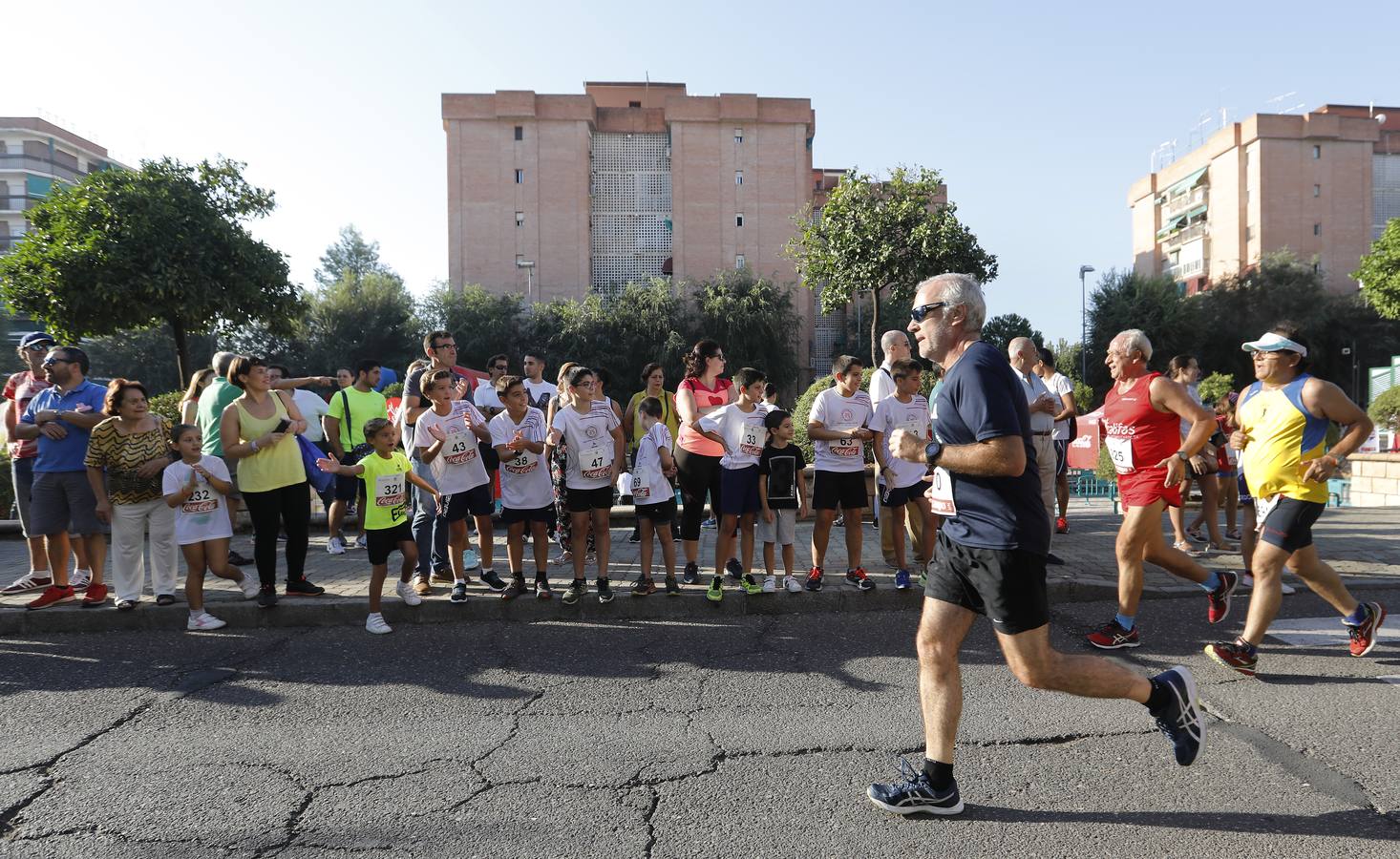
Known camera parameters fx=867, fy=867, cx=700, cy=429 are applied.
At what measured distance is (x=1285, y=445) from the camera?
4707 millimetres

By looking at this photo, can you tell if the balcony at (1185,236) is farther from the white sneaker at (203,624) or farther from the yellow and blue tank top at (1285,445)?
the white sneaker at (203,624)

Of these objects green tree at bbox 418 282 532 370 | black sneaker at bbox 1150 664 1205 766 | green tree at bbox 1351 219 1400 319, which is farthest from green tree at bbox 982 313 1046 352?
black sneaker at bbox 1150 664 1205 766

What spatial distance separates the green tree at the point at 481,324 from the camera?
4491 cm

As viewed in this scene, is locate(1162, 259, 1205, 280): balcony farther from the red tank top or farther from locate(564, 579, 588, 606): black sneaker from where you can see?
locate(564, 579, 588, 606): black sneaker

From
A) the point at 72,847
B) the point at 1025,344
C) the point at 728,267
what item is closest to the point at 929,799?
the point at 72,847

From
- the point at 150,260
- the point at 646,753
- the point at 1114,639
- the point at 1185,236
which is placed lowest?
the point at 646,753

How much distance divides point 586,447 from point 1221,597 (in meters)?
4.23

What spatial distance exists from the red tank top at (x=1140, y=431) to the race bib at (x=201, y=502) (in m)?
5.86

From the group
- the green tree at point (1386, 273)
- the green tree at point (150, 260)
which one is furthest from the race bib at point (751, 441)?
the green tree at point (1386, 273)

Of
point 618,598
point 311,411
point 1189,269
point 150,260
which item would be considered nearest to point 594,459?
point 618,598

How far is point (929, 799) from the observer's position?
118 inches

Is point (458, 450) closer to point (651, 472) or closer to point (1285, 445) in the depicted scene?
point (651, 472)

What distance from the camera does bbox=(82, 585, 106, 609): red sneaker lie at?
6.14 m

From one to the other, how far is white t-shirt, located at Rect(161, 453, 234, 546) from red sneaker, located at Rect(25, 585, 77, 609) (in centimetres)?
109
